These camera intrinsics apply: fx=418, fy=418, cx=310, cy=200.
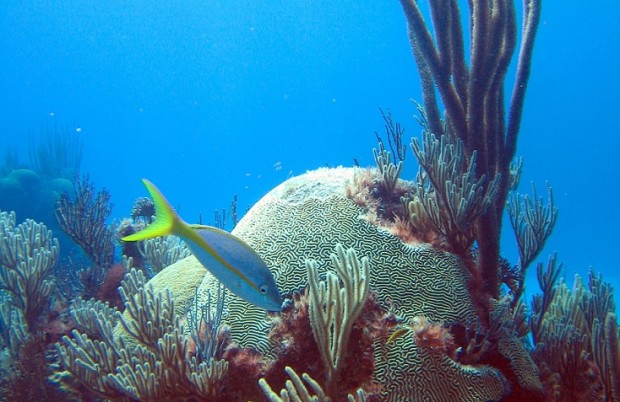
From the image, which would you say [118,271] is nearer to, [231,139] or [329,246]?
[329,246]

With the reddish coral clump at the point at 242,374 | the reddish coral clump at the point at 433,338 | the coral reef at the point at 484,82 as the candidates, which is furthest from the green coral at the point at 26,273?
the coral reef at the point at 484,82

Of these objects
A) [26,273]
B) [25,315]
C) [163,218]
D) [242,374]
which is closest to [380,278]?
[242,374]

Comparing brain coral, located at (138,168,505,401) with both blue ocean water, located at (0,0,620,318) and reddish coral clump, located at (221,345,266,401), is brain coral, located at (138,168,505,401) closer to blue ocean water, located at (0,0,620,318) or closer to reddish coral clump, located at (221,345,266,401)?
reddish coral clump, located at (221,345,266,401)

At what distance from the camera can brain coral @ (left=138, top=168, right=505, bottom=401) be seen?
108 inches

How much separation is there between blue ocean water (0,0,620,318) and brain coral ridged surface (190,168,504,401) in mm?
50306

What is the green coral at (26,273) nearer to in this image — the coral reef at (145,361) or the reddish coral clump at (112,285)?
the reddish coral clump at (112,285)

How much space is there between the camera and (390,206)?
3984 mm

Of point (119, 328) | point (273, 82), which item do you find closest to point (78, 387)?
point (119, 328)

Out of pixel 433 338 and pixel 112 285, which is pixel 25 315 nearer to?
pixel 112 285

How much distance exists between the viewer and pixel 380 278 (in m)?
3.22

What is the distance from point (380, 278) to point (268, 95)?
4179 inches

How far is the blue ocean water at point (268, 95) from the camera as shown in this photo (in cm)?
6544

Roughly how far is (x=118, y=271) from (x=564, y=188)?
74.6 metres

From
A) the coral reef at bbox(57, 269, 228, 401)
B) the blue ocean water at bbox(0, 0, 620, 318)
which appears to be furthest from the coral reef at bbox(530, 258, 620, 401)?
the blue ocean water at bbox(0, 0, 620, 318)
